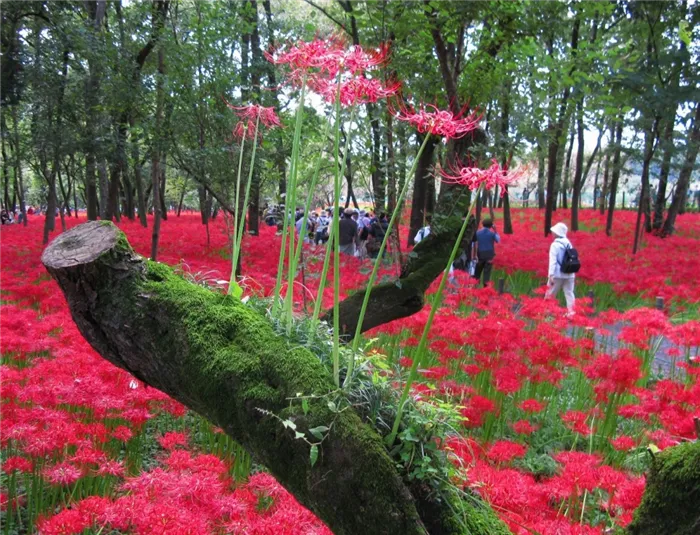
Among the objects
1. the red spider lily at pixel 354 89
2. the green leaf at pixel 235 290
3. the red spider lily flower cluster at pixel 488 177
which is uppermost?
the red spider lily at pixel 354 89

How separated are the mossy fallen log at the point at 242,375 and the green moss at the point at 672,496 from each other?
1.39ft

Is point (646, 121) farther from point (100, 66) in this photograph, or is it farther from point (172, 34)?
point (100, 66)

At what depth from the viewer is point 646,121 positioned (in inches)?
531

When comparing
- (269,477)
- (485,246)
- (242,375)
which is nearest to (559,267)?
(485,246)

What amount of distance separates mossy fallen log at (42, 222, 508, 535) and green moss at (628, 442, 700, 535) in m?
0.42

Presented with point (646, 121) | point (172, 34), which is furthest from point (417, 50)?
point (646, 121)

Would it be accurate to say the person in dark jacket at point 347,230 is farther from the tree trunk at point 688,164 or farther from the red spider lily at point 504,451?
the tree trunk at point 688,164

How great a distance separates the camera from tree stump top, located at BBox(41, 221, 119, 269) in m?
1.72

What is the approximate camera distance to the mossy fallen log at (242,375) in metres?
1.49

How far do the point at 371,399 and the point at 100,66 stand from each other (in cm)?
988

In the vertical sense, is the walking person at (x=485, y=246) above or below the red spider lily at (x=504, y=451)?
above

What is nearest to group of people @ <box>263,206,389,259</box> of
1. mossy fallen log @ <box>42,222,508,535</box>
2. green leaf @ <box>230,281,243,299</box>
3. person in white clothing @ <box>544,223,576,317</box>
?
person in white clothing @ <box>544,223,576,317</box>

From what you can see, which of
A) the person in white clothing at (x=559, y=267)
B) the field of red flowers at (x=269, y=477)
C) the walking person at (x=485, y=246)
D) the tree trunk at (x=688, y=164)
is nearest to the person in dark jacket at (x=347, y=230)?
the walking person at (x=485, y=246)

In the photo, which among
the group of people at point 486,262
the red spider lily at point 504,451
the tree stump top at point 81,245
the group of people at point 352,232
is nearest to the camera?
the tree stump top at point 81,245
